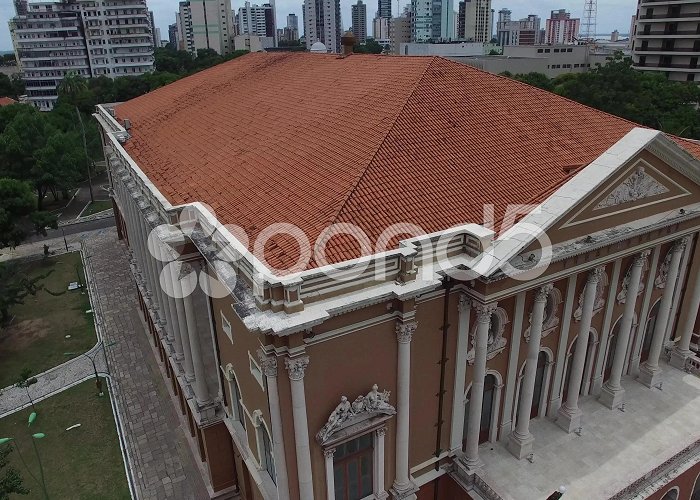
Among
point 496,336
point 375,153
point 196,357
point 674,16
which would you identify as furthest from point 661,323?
point 674,16

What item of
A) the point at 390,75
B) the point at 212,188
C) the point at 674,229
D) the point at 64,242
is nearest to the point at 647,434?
the point at 674,229

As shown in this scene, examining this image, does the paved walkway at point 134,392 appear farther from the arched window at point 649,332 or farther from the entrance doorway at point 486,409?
the arched window at point 649,332

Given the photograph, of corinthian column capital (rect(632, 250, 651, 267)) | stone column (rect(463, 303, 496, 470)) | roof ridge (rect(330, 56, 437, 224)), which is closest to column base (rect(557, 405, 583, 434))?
stone column (rect(463, 303, 496, 470))

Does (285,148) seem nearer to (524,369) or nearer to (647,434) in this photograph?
(524,369)

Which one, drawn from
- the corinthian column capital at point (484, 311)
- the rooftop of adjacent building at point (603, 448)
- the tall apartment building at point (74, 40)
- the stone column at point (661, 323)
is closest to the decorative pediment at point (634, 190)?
the stone column at point (661, 323)

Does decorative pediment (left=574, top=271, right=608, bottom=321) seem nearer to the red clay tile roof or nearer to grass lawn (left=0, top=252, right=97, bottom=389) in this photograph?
the red clay tile roof

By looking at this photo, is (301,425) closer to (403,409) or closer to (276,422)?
(276,422)

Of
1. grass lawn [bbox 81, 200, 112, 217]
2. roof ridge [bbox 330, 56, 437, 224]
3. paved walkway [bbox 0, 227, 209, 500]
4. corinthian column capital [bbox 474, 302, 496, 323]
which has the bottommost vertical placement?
paved walkway [bbox 0, 227, 209, 500]
